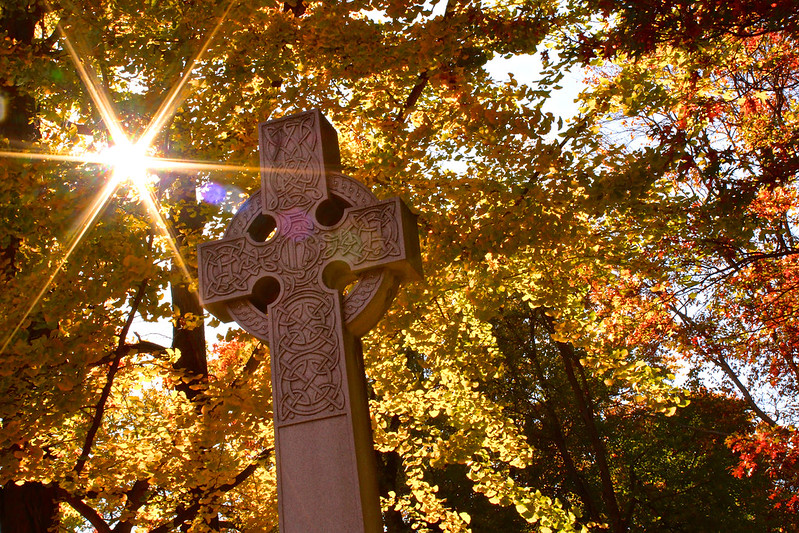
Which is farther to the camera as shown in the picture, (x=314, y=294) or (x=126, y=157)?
(x=126, y=157)

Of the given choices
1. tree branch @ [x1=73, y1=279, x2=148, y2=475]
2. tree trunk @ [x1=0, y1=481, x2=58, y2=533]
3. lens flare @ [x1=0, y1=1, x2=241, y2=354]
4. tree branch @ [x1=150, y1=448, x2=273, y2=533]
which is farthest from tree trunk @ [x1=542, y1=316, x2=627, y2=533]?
lens flare @ [x1=0, y1=1, x2=241, y2=354]

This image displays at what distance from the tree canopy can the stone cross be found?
5.93ft

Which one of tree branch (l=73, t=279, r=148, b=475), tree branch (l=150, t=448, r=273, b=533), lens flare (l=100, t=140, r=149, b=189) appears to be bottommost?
tree branch (l=150, t=448, r=273, b=533)

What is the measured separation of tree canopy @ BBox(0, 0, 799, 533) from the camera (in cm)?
617

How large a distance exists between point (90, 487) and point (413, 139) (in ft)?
16.2

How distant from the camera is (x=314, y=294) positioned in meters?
4.17

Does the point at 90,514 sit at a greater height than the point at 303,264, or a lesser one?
lesser

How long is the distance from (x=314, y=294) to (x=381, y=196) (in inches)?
111

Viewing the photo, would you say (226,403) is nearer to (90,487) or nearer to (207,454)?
(207,454)

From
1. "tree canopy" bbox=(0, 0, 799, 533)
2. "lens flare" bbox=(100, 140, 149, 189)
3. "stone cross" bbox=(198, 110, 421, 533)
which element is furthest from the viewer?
"lens flare" bbox=(100, 140, 149, 189)

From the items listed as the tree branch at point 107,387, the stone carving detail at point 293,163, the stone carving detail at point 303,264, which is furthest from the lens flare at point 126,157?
the stone carving detail at point 303,264

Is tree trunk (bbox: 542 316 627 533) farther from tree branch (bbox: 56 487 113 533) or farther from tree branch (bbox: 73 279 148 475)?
tree branch (bbox: 73 279 148 475)

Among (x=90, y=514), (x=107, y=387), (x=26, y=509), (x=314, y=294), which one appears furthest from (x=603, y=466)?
(x=314, y=294)

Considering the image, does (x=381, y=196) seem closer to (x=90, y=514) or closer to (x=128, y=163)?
(x=128, y=163)
